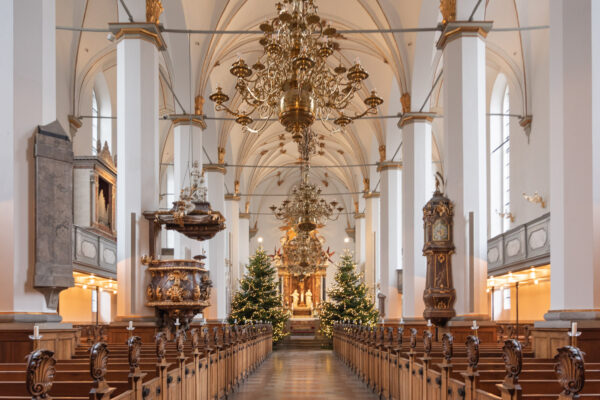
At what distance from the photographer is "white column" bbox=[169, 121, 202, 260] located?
49.2 feet

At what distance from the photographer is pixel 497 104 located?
19547 millimetres

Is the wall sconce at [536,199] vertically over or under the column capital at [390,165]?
under

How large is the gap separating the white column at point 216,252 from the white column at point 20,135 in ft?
37.3

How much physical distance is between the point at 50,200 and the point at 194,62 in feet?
31.0

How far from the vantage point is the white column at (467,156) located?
35.2 ft

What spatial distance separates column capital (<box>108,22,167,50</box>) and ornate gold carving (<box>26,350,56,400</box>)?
9.19 meters

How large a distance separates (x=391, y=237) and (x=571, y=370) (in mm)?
15971

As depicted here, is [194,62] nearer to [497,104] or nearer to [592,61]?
[497,104]

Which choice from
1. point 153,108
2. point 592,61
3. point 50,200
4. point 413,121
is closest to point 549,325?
point 592,61

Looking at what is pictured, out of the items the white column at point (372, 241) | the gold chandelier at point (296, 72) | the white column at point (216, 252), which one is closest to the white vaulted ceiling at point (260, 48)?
the white column at point (216, 252)

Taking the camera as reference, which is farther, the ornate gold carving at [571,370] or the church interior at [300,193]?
the church interior at [300,193]

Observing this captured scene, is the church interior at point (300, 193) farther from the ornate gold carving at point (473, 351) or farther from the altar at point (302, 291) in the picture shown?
the altar at point (302, 291)

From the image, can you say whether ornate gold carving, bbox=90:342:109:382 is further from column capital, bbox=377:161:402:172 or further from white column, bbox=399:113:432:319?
column capital, bbox=377:161:402:172

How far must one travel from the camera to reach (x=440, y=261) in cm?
1105
